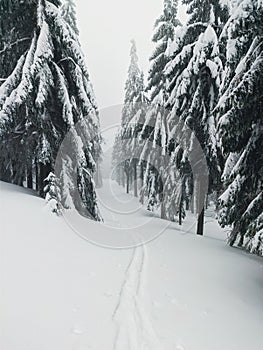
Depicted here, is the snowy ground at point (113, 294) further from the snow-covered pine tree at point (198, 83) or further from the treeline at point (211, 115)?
the snow-covered pine tree at point (198, 83)

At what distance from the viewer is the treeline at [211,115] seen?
6344mm

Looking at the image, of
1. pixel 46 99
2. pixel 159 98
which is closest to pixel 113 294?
pixel 46 99

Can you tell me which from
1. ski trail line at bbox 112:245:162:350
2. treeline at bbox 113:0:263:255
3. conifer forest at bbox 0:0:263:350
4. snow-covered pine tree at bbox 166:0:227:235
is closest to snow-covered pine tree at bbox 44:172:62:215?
conifer forest at bbox 0:0:263:350

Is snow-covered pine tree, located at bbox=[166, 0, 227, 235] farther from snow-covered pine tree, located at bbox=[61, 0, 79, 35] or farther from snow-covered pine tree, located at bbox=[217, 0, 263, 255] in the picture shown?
snow-covered pine tree, located at bbox=[61, 0, 79, 35]

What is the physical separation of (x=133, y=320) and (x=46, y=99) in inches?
327

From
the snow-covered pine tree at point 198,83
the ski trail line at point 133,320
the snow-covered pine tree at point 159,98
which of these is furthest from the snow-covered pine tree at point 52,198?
the snow-covered pine tree at point 159,98

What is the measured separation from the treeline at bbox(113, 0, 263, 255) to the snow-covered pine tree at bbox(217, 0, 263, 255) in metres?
0.02

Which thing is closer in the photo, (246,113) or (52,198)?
(246,113)

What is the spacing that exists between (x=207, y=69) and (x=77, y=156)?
251 inches

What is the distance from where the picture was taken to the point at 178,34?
12.3 metres

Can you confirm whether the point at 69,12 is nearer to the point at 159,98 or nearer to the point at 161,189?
the point at 159,98

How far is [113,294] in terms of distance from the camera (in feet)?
18.0

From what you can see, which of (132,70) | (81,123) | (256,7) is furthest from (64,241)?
(132,70)

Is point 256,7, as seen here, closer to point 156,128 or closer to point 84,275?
point 84,275
